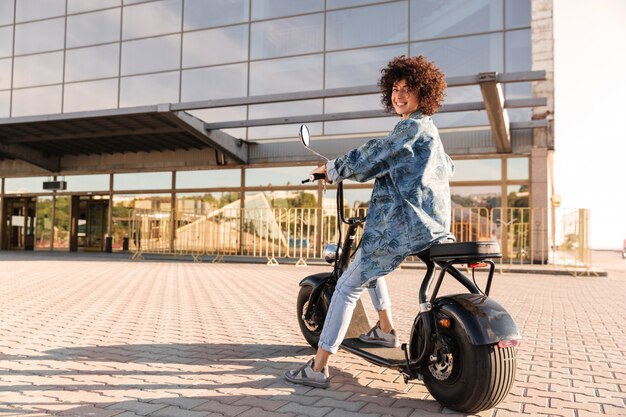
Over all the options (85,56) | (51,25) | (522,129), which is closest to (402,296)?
(522,129)

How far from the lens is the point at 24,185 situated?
2352 cm

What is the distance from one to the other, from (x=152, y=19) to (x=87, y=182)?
7068mm

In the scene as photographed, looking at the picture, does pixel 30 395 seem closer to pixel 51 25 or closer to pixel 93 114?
pixel 93 114

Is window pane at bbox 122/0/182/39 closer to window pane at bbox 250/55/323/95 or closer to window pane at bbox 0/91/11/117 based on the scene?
window pane at bbox 250/55/323/95

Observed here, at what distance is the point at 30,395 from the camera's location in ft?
9.77

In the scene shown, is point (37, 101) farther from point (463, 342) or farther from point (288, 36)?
point (463, 342)

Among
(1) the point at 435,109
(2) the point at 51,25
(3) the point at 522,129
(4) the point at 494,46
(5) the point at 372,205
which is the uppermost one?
(2) the point at 51,25

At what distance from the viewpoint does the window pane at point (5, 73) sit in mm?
23375

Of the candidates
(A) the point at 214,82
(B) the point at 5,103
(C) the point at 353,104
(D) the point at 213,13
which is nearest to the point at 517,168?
(C) the point at 353,104

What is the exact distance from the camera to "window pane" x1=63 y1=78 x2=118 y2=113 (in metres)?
21.6

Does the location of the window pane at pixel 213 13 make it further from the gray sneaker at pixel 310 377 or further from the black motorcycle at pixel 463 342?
the black motorcycle at pixel 463 342

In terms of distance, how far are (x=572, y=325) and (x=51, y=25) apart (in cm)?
2357

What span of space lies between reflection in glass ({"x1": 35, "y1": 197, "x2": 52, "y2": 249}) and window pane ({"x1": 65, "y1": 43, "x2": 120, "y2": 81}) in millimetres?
5297

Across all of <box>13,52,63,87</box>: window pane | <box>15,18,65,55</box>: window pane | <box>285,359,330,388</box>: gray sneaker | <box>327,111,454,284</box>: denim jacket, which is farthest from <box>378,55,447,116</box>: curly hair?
<box>15,18,65,55</box>: window pane
